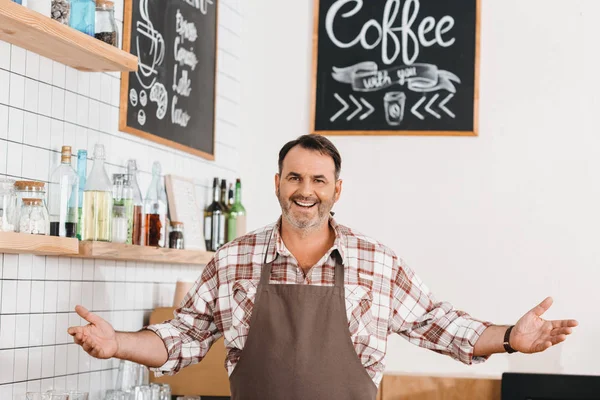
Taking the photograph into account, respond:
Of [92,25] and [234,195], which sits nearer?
[92,25]

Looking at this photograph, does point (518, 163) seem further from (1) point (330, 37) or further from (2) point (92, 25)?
(2) point (92, 25)

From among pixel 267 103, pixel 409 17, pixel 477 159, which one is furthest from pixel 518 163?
pixel 267 103

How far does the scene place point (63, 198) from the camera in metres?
2.88

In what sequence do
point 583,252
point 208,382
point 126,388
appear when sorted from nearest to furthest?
point 126,388 < point 208,382 < point 583,252

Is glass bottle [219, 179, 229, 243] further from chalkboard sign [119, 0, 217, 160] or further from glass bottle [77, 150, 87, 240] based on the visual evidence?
glass bottle [77, 150, 87, 240]

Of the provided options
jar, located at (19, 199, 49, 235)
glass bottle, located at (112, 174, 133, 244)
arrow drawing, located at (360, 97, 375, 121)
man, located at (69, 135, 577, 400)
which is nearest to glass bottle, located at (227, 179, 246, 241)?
arrow drawing, located at (360, 97, 375, 121)

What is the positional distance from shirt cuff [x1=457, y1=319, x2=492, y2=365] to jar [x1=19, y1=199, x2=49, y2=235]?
4.13ft

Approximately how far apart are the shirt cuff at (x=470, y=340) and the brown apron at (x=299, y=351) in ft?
0.93

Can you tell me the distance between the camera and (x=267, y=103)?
4.53 m

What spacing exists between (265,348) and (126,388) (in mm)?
881

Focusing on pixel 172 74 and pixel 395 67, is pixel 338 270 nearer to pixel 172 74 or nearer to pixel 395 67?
pixel 172 74

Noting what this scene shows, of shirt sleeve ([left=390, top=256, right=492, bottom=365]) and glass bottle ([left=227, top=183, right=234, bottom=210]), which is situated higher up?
glass bottle ([left=227, top=183, right=234, bottom=210])

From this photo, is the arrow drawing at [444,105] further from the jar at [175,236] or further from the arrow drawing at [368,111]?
the jar at [175,236]

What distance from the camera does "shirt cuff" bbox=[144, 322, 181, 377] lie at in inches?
103
